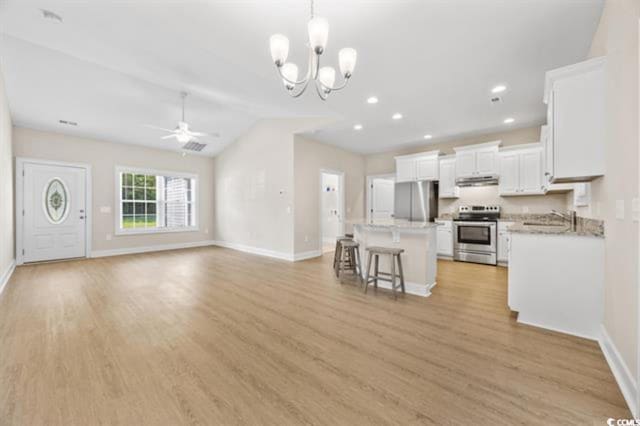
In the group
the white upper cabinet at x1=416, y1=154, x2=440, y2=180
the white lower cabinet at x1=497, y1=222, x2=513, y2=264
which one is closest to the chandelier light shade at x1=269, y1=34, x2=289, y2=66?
the white upper cabinet at x1=416, y1=154, x2=440, y2=180

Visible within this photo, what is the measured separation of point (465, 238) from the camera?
5.45m

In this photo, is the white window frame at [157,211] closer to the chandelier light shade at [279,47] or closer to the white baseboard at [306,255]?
the white baseboard at [306,255]

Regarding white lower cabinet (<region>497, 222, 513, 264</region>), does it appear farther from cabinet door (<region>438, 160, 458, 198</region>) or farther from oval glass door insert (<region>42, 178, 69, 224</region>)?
oval glass door insert (<region>42, 178, 69, 224</region>)

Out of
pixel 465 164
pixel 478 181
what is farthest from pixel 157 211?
pixel 478 181

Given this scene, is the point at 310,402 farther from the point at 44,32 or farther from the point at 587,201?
the point at 44,32

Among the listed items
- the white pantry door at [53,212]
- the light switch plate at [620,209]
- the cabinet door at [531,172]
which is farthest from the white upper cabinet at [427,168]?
the white pantry door at [53,212]

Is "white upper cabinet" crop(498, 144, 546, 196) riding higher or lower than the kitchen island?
higher

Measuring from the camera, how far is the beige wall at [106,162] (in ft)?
17.3

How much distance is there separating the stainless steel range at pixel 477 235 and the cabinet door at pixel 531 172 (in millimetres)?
706

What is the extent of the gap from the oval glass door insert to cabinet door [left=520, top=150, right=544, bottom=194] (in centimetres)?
975

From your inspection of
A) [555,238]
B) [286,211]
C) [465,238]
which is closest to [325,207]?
[286,211]

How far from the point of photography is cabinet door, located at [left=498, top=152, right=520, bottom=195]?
509 cm

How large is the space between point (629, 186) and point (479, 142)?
4772 mm

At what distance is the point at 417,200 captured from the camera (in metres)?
6.11
